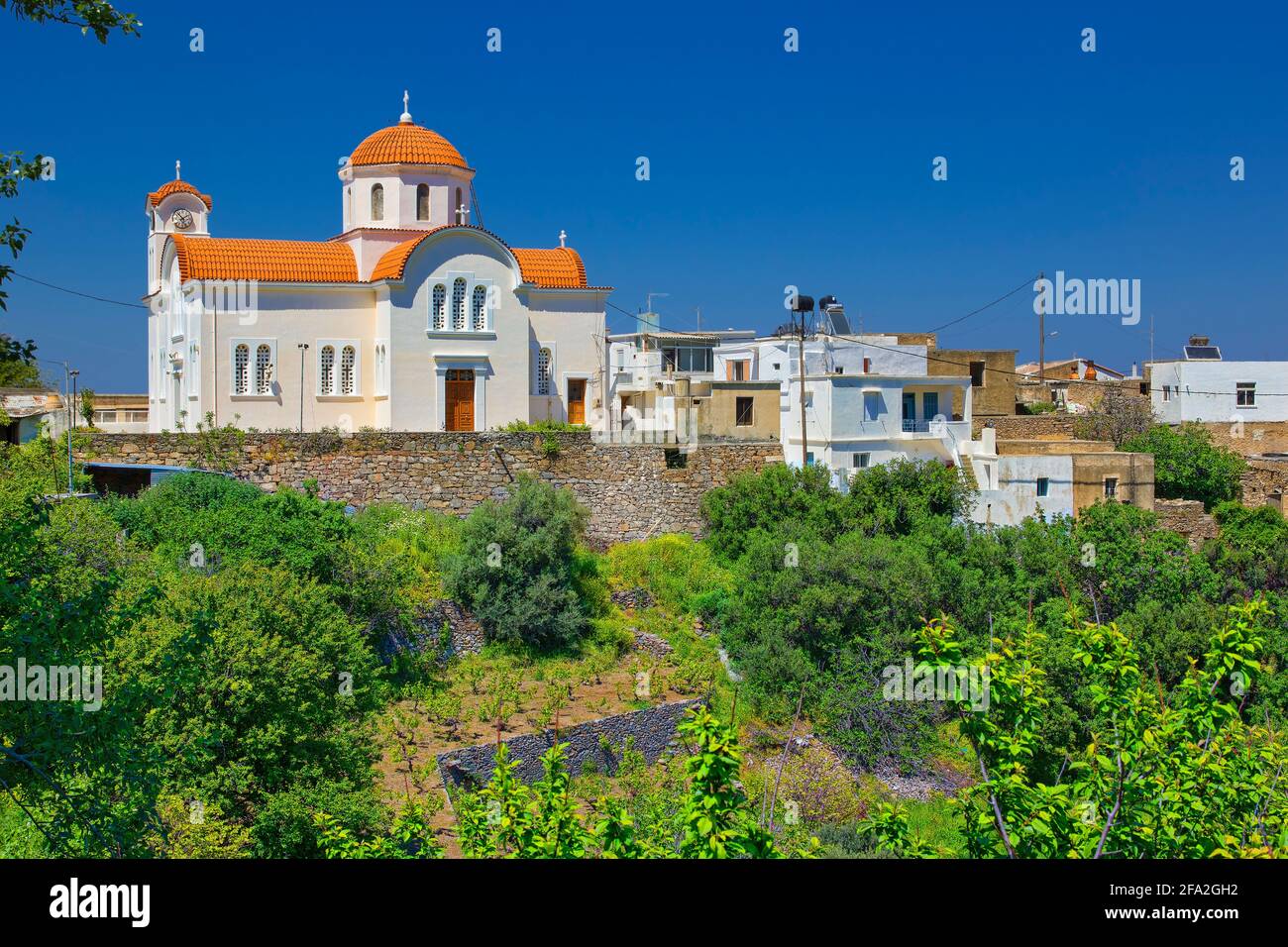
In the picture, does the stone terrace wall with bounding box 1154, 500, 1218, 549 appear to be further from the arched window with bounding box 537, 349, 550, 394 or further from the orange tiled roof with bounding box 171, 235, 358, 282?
the orange tiled roof with bounding box 171, 235, 358, 282

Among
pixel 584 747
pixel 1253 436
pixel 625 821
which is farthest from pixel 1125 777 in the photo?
pixel 1253 436

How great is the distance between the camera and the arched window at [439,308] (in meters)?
28.9

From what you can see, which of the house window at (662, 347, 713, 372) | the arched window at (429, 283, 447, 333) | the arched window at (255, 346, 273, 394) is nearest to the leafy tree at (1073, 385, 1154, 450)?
the house window at (662, 347, 713, 372)

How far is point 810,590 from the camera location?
21.3m

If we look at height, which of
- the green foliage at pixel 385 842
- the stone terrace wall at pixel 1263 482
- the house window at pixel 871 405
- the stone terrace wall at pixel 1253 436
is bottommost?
the green foliage at pixel 385 842

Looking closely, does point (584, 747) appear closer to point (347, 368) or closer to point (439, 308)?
point (439, 308)

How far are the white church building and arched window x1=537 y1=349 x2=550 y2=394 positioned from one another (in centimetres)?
3

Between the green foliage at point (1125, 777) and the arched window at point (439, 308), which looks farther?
the arched window at point (439, 308)

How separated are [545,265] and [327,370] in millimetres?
6124

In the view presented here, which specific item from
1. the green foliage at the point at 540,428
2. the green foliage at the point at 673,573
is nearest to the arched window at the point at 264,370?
the green foliage at the point at 540,428

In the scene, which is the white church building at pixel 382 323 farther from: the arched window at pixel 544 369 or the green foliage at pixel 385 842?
the green foliage at pixel 385 842

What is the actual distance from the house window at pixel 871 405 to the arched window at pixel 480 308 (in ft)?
29.2

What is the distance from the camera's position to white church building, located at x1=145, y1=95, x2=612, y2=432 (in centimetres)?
2816
